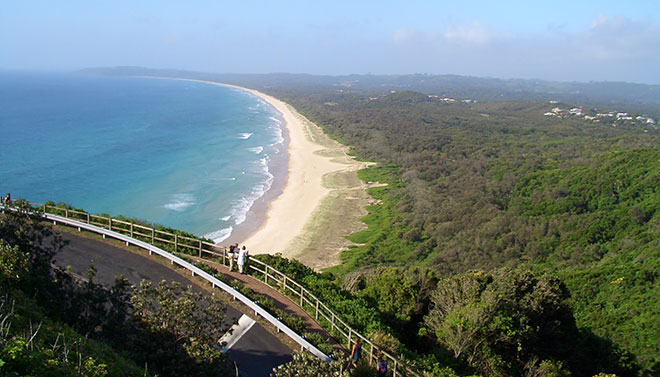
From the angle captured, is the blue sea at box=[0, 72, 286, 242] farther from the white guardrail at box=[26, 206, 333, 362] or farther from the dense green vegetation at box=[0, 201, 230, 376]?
the dense green vegetation at box=[0, 201, 230, 376]

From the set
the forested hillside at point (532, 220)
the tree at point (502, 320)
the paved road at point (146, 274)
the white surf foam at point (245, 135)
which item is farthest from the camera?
the white surf foam at point (245, 135)

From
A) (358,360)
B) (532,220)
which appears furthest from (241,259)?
(532,220)

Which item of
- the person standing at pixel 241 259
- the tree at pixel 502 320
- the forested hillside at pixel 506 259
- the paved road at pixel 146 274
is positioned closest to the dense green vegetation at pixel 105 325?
the paved road at pixel 146 274

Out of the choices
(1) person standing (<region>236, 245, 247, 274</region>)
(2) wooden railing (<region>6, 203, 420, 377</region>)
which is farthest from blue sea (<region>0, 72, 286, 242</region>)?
(1) person standing (<region>236, 245, 247, 274</region>)

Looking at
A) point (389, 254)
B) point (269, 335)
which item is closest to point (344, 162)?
point (389, 254)

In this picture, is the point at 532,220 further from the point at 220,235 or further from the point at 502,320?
the point at 502,320

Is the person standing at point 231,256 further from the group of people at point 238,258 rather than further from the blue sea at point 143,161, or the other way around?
the blue sea at point 143,161
